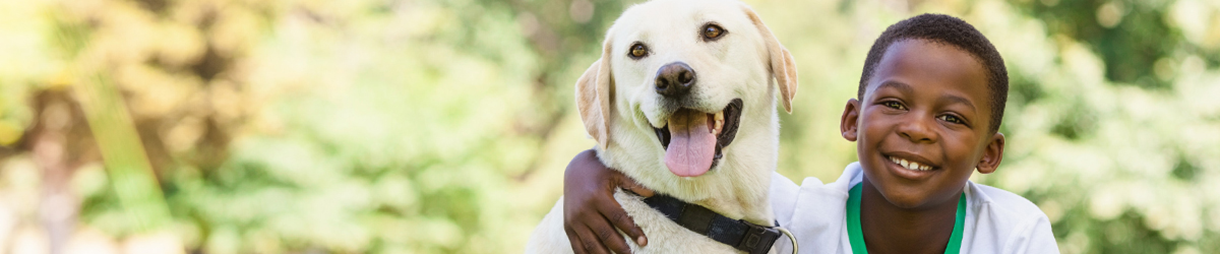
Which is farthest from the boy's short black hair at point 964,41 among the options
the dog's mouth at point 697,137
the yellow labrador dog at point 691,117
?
the dog's mouth at point 697,137

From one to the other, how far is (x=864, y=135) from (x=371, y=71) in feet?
25.7

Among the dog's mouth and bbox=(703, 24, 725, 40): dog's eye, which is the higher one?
bbox=(703, 24, 725, 40): dog's eye

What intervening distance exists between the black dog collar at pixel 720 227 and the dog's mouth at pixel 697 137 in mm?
159

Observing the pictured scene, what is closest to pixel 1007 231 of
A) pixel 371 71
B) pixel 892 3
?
pixel 371 71

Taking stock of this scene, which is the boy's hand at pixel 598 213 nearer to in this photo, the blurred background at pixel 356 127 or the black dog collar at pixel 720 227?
the black dog collar at pixel 720 227

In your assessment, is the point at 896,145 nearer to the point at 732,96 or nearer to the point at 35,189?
the point at 732,96

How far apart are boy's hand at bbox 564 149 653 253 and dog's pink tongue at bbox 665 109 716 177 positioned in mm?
188

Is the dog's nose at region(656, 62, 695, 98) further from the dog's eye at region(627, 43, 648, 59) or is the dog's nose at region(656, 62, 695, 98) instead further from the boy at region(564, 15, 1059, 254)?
the boy at region(564, 15, 1059, 254)

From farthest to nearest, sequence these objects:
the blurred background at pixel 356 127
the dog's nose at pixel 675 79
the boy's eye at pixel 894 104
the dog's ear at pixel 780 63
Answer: the blurred background at pixel 356 127 → the dog's ear at pixel 780 63 → the boy's eye at pixel 894 104 → the dog's nose at pixel 675 79

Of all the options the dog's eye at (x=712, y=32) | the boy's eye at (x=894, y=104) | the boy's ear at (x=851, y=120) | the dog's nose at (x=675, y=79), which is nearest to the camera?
the dog's nose at (x=675, y=79)

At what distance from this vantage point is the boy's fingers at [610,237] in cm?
218

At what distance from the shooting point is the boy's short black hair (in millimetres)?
2158

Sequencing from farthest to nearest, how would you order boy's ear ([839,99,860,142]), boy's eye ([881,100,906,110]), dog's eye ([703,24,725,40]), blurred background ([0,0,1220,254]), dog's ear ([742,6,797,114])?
blurred background ([0,0,1220,254]) < boy's ear ([839,99,860,142]) < dog's ear ([742,6,797,114]) < dog's eye ([703,24,725,40]) < boy's eye ([881,100,906,110])

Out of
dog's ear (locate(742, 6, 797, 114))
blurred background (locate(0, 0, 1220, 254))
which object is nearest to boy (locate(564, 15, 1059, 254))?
dog's ear (locate(742, 6, 797, 114))
